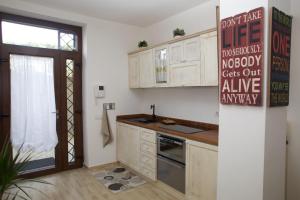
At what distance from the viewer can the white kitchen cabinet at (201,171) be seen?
7.02 ft

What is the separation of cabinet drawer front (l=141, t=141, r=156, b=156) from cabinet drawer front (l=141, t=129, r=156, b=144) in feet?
0.20

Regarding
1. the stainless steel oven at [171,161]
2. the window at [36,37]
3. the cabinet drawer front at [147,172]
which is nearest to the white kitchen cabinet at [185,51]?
the stainless steel oven at [171,161]

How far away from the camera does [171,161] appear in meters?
2.71

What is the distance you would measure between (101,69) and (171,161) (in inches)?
81.4

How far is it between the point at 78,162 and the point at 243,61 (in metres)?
3.24

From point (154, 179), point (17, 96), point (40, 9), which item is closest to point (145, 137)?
point (154, 179)

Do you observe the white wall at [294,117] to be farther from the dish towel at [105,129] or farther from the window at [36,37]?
the window at [36,37]

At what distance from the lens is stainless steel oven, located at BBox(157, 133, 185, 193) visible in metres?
2.56

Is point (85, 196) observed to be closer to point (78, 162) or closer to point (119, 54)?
point (78, 162)

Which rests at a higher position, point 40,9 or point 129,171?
point 40,9

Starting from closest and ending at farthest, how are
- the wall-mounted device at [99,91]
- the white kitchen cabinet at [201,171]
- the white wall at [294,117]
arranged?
1. the white wall at [294,117]
2. the white kitchen cabinet at [201,171]
3. the wall-mounted device at [99,91]

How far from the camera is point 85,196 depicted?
2686 millimetres

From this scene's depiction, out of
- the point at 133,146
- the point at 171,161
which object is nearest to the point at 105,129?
the point at 133,146

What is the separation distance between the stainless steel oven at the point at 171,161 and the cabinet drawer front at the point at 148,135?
99mm
